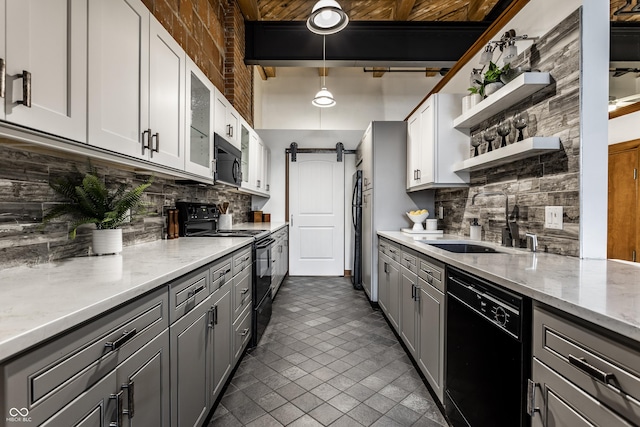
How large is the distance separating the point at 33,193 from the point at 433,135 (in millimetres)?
2792

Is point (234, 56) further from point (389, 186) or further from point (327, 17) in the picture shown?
point (389, 186)

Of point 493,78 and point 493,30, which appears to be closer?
point 493,78

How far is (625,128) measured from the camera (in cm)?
356

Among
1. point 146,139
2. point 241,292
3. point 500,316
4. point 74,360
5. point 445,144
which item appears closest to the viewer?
point 74,360

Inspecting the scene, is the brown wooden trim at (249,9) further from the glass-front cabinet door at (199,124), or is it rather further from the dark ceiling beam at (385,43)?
the glass-front cabinet door at (199,124)

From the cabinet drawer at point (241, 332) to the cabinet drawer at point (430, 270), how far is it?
1305 mm

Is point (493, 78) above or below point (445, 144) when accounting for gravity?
above

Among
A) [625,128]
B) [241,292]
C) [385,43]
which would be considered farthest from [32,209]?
[625,128]

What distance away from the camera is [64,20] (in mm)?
1038

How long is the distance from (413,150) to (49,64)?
312 centimetres

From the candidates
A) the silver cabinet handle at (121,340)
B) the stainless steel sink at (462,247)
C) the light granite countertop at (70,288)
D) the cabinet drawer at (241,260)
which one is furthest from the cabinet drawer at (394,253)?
the silver cabinet handle at (121,340)

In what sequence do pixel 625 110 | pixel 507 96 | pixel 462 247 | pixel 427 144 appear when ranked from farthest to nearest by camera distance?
1. pixel 625 110
2. pixel 427 144
3. pixel 462 247
4. pixel 507 96

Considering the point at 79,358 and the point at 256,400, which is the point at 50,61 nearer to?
the point at 79,358

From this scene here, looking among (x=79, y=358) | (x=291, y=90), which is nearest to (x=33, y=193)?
(x=79, y=358)
